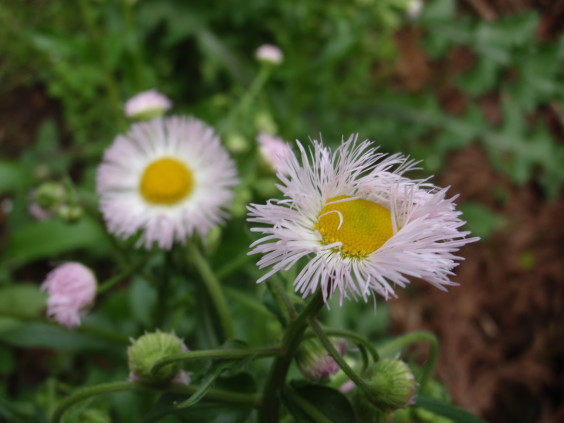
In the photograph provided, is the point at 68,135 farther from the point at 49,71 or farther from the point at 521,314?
the point at 521,314

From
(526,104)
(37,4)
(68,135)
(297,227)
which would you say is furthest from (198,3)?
(297,227)

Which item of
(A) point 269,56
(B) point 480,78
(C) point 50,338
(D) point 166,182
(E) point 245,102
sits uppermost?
(B) point 480,78

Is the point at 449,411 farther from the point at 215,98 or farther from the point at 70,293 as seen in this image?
the point at 215,98

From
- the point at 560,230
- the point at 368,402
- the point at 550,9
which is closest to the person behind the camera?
the point at 368,402

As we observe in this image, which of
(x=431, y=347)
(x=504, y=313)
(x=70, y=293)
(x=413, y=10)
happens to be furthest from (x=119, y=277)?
(x=504, y=313)

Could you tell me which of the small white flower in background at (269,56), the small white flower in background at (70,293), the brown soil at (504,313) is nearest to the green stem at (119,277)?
the small white flower in background at (70,293)

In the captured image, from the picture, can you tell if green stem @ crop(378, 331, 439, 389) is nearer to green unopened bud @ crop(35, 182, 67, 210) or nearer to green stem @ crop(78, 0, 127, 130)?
green unopened bud @ crop(35, 182, 67, 210)
